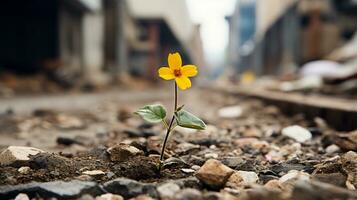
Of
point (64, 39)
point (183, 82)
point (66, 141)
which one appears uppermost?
point (64, 39)

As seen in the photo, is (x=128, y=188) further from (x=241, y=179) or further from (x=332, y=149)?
(x=332, y=149)

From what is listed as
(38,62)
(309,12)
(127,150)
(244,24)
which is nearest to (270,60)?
(309,12)

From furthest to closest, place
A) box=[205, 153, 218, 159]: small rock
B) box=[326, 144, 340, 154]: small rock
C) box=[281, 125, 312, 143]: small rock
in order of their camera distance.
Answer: box=[281, 125, 312, 143]: small rock → box=[326, 144, 340, 154]: small rock → box=[205, 153, 218, 159]: small rock

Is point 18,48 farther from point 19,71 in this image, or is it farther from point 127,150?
point 127,150

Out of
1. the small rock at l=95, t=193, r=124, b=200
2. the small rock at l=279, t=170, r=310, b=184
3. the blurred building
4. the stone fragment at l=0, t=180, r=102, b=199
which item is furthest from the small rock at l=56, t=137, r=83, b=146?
the blurred building

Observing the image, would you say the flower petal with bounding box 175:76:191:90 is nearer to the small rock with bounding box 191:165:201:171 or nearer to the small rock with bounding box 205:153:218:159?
the small rock with bounding box 191:165:201:171

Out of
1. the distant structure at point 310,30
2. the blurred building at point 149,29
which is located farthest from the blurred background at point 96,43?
the blurred building at point 149,29

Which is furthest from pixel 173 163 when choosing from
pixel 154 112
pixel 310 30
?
pixel 310 30
